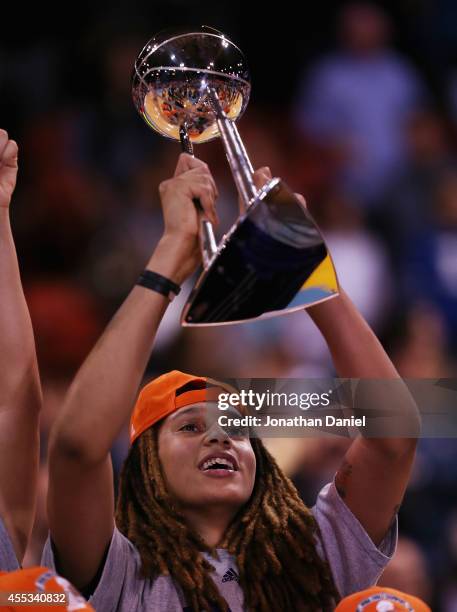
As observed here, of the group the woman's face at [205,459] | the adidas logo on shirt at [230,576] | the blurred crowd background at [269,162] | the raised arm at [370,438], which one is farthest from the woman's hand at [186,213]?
the blurred crowd background at [269,162]

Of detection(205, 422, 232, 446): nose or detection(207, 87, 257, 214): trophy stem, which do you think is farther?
detection(205, 422, 232, 446): nose

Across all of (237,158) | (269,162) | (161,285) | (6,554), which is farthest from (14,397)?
(269,162)

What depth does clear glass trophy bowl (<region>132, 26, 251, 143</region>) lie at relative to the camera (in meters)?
1.49

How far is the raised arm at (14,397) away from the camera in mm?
1544

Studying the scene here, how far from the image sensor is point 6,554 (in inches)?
57.8

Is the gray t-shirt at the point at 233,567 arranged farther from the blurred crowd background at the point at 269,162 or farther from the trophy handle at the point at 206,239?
the blurred crowd background at the point at 269,162

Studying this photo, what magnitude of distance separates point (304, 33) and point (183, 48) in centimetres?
262

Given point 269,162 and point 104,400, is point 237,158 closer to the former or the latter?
point 104,400

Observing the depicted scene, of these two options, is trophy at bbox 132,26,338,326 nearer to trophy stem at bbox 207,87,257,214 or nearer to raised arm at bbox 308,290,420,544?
trophy stem at bbox 207,87,257,214

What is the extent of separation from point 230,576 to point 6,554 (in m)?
0.35

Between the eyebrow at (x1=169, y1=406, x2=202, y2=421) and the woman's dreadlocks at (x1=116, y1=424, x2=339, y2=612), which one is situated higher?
the eyebrow at (x1=169, y1=406, x2=202, y2=421)

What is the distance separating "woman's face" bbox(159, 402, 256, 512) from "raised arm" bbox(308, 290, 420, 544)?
17cm

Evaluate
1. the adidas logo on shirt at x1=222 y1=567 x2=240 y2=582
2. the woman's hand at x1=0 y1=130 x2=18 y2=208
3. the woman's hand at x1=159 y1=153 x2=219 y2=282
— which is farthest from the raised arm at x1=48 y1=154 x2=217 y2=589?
the woman's hand at x1=0 y1=130 x2=18 y2=208

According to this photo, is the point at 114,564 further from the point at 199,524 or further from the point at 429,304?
the point at 429,304
